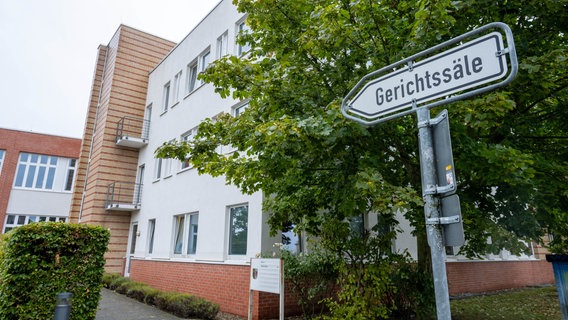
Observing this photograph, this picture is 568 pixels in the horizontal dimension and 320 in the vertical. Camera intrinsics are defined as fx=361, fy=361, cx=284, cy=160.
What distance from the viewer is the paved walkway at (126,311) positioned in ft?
28.8

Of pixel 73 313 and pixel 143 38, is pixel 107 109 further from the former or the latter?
pixel 73 313

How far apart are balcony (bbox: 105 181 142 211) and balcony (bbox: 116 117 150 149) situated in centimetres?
193

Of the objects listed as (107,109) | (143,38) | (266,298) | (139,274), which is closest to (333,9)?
(266,298)

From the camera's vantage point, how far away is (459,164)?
15.9 feet

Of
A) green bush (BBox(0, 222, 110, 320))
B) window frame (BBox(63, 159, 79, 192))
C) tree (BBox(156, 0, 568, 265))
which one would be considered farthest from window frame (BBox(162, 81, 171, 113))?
window frame (BBox(63, 159, 79, 192))

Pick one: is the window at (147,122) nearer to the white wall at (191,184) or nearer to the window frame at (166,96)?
the white wall at (191,184)

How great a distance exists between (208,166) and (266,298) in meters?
3.60

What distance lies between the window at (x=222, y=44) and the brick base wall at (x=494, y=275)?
10540 millimetres

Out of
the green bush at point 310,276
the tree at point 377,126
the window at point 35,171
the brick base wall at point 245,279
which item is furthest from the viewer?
the window at point 35,171

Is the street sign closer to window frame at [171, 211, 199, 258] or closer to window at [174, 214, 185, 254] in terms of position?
window frame at [171, 211, 199, 258]

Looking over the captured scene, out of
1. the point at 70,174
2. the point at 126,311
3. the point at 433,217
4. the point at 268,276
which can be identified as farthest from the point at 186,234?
the point at 70,174

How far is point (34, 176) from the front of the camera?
82.7 feet

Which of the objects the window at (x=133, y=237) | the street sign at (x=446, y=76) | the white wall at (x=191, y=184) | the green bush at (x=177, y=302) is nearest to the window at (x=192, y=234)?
the white wall at (x=191, y=184)

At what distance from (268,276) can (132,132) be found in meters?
13.6
